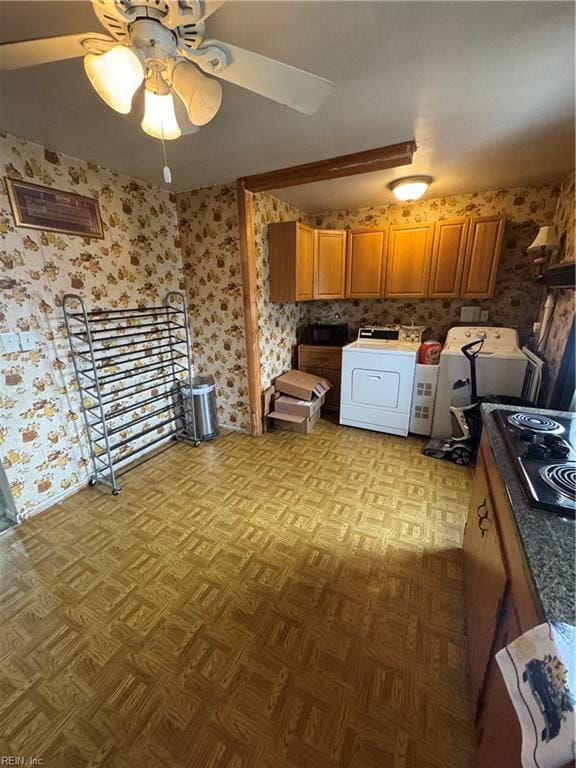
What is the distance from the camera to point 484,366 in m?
2.84

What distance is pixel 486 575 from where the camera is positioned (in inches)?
44.1

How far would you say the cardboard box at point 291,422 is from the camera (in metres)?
3.34

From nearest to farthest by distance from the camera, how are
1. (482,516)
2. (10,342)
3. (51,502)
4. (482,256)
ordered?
(482,516) → (10,342) → (51,502) → (482,256)

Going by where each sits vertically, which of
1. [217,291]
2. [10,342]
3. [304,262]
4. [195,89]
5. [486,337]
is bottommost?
[486,337]

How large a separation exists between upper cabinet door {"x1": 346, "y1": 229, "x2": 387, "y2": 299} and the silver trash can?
1.95 metres

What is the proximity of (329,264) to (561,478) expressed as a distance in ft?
10.1

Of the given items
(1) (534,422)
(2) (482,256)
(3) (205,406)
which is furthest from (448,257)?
(3) (205,406)

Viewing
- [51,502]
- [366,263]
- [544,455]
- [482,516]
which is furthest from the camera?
[366,263]

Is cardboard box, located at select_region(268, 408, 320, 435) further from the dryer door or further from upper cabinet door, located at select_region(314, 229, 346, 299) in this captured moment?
upper cabinet door, located at select_region(314, 229, 346, 299)

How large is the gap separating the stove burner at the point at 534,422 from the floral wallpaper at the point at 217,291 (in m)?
2.32

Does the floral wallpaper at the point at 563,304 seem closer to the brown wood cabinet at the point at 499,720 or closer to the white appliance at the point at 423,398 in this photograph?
the white appliance at the point at 423,398

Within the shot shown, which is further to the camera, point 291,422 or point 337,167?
point 291,422

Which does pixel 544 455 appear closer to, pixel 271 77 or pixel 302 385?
pixel 271 77

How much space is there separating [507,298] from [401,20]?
288 centimetres
